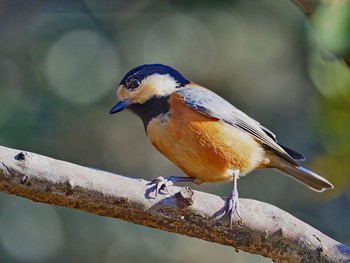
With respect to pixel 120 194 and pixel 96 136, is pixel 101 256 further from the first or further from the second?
pixel 120 194

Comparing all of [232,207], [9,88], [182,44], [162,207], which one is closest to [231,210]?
[232,207]

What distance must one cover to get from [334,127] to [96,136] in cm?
405

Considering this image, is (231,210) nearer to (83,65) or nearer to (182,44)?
(83,65)

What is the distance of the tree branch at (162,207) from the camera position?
9.42 ft

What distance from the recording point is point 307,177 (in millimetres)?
4582

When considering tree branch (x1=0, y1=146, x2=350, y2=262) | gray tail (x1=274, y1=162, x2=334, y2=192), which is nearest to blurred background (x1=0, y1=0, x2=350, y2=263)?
gray tail (x1=274, y1=162, x2=334, y2=192)

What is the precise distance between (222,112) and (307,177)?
0.66 m

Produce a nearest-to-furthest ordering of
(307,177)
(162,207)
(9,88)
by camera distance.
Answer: (162,207) → (307,177) → (9,88)

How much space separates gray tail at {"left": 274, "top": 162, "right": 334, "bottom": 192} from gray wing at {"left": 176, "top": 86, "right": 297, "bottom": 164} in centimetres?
8

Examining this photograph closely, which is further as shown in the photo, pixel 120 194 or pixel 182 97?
pixel 182 97

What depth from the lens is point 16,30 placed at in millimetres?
8148

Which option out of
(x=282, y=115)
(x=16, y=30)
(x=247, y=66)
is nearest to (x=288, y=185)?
(x=282, y=115)

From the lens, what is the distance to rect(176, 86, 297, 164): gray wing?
13.7 feet

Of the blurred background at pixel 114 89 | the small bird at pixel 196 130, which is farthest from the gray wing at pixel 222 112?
the blurred background at pixel 114 89
